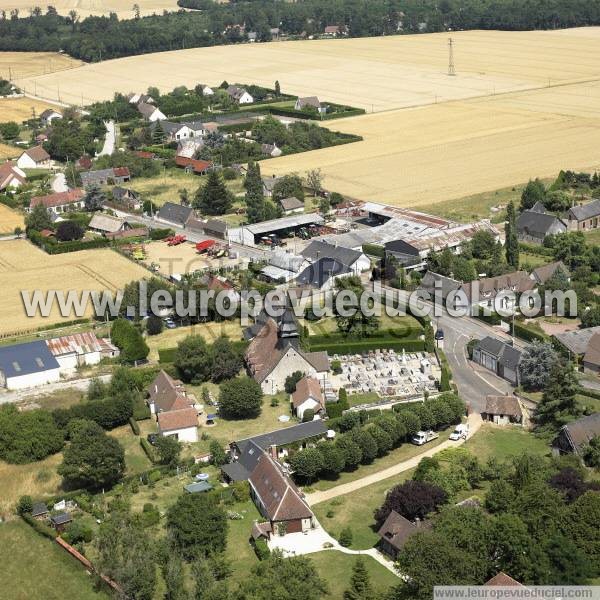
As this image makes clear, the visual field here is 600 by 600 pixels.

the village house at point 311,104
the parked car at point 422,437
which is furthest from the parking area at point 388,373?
the village house at point 311,104

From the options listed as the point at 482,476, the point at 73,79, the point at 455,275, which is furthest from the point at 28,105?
the point at 482,476

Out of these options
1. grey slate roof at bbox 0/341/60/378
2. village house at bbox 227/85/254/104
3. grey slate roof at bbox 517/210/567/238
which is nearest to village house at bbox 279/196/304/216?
grey slate roof at bbox 517/210/567/238

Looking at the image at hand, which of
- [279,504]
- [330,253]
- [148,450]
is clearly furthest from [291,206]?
[279,504]

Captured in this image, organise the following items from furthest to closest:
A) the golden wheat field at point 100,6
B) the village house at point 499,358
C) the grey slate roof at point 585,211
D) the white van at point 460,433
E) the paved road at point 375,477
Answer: the golden wheat field at point 100,6 → the grey slate roof at point 585,211 → the village house at point 499,358 → the white van at point 460,433 → the paved road at point 375,477

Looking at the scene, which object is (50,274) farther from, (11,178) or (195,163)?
(195,163)

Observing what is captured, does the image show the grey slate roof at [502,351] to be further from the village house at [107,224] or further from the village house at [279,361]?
the village house at [107,224]

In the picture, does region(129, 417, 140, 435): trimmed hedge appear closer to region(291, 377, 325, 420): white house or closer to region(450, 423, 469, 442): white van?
region(291, 377, 325, 420): white house

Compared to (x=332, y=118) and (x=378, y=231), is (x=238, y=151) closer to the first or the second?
(x=332, y=118)
